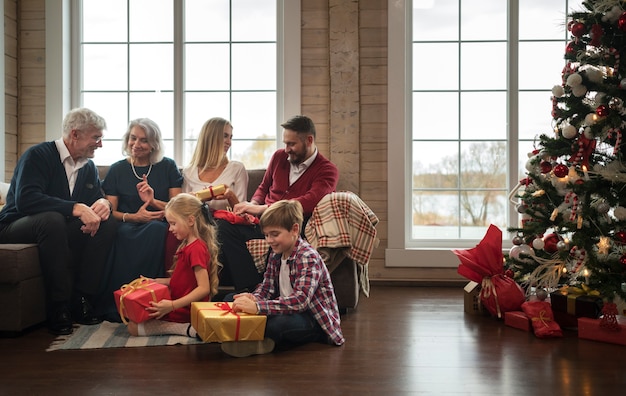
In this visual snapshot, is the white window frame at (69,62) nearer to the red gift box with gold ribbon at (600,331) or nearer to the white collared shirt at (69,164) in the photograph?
the white collared shirt at (69,164)

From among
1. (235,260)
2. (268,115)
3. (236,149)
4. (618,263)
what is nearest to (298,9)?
(268,115)

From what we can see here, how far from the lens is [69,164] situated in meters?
3.53

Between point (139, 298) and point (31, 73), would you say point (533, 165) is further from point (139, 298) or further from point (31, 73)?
point (31, 73)

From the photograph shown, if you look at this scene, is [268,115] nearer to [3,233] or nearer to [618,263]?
[3,233]

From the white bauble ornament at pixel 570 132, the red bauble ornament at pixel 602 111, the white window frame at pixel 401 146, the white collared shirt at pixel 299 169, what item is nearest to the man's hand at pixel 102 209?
the white collared shirt at pixel 299 169

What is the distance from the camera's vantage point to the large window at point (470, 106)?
15.8 ft

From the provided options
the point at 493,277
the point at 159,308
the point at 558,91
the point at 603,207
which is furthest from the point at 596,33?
the point at 159,308

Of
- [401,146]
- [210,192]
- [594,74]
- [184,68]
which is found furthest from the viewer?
[184,68]

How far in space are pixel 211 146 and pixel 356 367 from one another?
1917mm

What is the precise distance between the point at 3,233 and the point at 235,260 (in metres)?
1.15

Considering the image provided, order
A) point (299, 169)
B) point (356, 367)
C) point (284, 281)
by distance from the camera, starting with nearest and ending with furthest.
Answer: point (356, 367)
point (284, 281)
point (299, 169)

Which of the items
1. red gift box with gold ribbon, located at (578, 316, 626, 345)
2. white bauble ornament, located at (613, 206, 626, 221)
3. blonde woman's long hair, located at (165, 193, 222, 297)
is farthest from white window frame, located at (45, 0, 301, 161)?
red gift box with gold ribbon, located at (578, 316, 626, 345)

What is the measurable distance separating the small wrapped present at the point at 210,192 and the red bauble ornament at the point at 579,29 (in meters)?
1.99

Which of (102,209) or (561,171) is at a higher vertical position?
(561,171)
